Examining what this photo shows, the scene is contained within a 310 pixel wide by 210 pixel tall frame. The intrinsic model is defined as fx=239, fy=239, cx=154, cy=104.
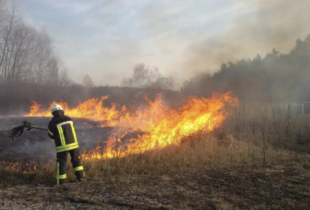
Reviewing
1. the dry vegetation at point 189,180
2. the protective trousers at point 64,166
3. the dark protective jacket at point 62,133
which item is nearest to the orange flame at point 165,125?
the dry vegetation at point 189,180

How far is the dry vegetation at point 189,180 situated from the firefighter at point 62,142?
0.97 ft

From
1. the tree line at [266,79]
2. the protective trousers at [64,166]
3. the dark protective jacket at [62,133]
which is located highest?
the tree line at [266,79]

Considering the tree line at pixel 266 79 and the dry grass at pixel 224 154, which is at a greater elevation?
the tree line at pixel 266 79

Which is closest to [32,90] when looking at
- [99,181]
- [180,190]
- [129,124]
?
[129,124]

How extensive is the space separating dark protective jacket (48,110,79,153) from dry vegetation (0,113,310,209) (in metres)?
0.92

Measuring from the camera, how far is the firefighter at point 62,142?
5750 millimetres

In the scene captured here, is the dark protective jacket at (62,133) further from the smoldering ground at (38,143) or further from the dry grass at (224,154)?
the smoldering ground at (38,143)

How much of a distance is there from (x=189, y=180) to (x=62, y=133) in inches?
135

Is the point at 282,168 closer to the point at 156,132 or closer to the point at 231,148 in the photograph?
the point at 231,148

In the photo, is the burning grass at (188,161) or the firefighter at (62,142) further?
the burning grass at (188,161)

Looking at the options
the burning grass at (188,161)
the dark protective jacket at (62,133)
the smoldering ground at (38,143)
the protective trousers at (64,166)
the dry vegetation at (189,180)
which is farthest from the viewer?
the smoldering ground at (38,143)

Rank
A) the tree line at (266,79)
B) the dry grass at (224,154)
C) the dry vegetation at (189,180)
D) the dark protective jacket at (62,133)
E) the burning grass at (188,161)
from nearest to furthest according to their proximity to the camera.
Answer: the dry vegetation at (189,180) < the dark protective jacket at (62,133) < the burning grass at (188,161) < the dry grass at (224,154) < the tree line at (266,79)

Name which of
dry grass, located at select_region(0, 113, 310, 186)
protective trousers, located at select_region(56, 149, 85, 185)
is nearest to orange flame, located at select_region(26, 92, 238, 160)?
dry grass, located at select_region(0, 113, 310, 186)

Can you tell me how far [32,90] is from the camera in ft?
82.0
